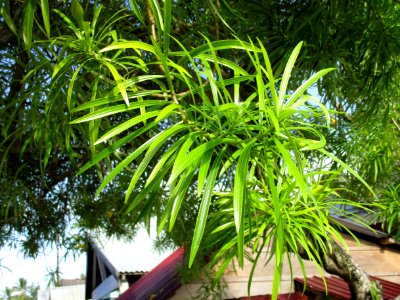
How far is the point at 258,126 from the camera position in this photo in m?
0.75

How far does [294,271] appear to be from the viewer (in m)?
4.23

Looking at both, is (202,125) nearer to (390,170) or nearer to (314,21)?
(314,21)

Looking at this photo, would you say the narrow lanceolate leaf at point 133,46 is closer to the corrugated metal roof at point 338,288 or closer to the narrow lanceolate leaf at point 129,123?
the narrow lanceolate leaf at point 129,123

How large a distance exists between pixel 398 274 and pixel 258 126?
4347 millimetres

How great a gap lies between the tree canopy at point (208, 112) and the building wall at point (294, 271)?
966 mm

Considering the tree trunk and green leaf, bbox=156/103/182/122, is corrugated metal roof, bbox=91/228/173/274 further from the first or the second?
green leaf, bbox=156/103/182/122

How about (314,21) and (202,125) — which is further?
(314,21)

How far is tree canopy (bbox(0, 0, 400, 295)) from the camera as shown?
0.76 meters

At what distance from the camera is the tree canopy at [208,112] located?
756 mm

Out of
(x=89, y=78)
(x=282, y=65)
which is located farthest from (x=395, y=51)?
(x=89, y=78)

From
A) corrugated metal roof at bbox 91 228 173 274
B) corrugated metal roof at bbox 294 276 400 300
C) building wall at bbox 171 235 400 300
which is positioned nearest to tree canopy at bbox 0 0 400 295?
building wall at bbox 171 235 400 300

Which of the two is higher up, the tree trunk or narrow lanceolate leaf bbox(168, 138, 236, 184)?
narrow lanceolate leaf bbox(168, 138, 236, 184)

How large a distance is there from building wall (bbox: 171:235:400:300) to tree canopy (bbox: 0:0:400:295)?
38.0 inches

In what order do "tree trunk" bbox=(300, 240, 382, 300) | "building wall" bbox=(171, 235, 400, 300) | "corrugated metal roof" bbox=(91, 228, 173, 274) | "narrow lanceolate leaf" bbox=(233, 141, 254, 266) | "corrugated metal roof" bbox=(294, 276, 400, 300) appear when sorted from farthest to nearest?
"corrugated metal roof" bbox=(91, 228, 173, 274)
"building wall" bbox=(171, 235, 400, 300)
"corrugated metal roof" bbox=(294, 276, 400, 300)
"tree trunk" bbox=(300, 240, 382, 300)
"narrow lanceolate leaf" bbox=(233, 141, 254, 266)
